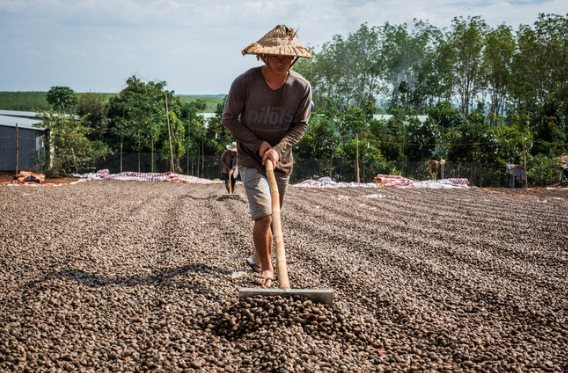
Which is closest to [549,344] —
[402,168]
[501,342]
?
[501,342]

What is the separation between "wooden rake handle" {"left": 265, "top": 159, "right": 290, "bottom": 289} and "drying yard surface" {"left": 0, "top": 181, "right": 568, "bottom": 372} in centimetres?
29

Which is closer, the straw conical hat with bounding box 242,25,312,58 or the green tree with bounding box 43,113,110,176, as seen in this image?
the straw conical hat with bounding box 242,25,312,58

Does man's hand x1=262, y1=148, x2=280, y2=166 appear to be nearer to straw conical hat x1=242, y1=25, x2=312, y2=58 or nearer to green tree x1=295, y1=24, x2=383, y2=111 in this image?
straw conical hat x1=242, y1=25, x2=312, y2=58

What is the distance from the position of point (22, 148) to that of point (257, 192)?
79.3 ft

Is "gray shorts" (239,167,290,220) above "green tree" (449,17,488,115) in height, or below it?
below

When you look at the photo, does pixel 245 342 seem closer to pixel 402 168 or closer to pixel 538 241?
pixel 538 241

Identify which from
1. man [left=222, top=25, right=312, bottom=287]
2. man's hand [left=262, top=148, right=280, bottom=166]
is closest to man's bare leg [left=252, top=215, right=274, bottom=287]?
man [left=222, top=25, right=312, bottom=287]

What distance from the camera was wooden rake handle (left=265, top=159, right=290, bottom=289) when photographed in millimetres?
3721

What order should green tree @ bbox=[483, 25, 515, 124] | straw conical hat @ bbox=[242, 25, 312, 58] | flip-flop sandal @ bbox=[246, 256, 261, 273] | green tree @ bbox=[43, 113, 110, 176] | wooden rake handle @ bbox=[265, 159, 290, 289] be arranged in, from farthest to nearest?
1. green tree @ bbox=[483, 25, 515, 124]
2. green tree @ bbox=[43, 113, 110, 176]
3. flip-flop sandal @ bbox=[246, 256, 261, 273]
4. straw conical hat @ bbox=[242, 25, 312, 58]
5. wooden rake handle @ bbox=[265, 159, 290, 289]

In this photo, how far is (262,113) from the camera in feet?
14.5

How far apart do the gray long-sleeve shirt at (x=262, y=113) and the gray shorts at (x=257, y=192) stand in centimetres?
6

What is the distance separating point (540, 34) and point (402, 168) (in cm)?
1854

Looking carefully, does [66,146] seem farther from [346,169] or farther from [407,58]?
[407,58]

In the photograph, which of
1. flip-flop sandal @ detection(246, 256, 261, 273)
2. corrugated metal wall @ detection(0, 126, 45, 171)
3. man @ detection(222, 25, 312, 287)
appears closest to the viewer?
man @ detection(222, 25, 312, 287)
